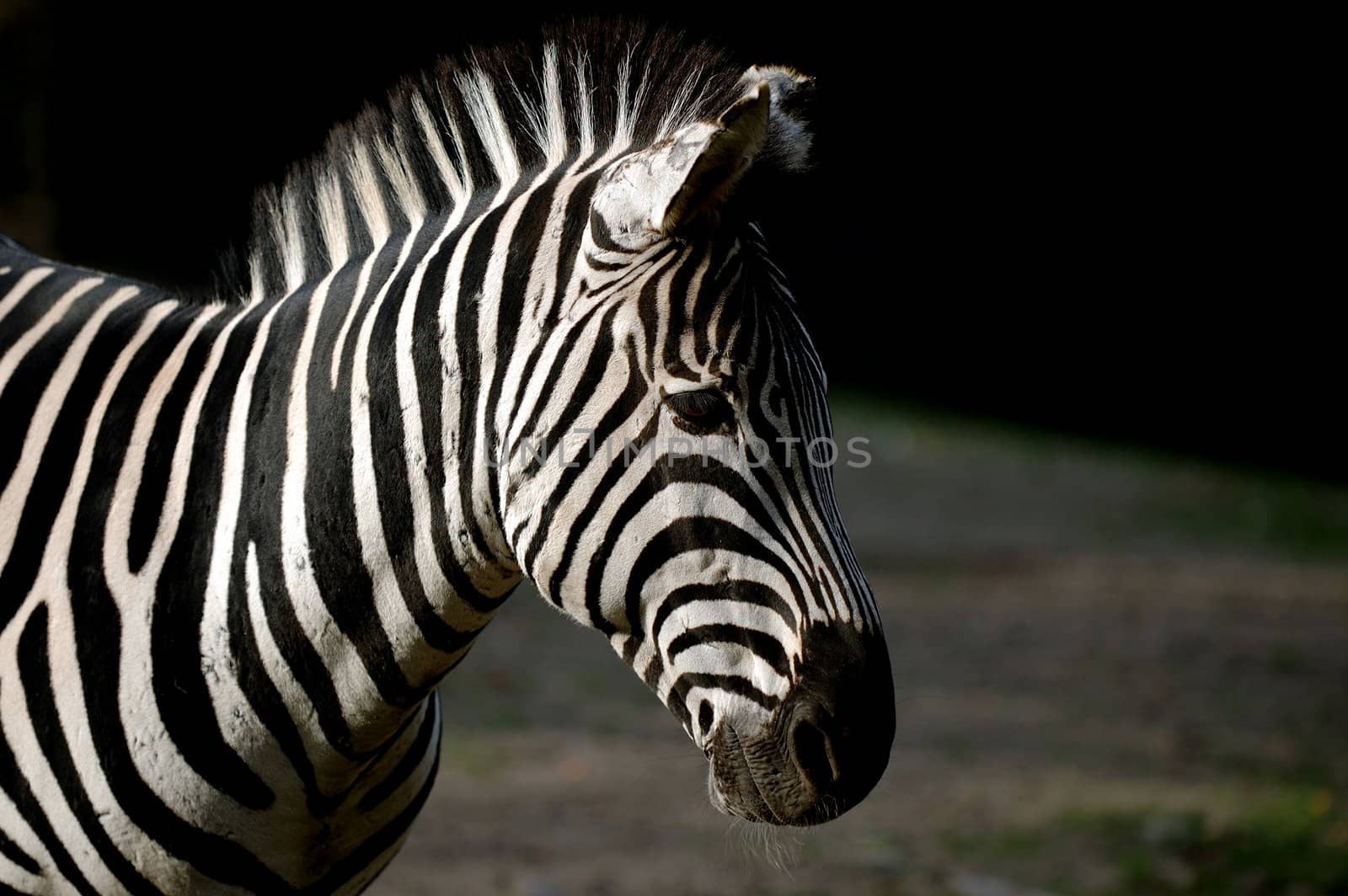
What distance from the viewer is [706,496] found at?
5.74 ft

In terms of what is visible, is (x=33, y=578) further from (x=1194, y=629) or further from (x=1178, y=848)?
(x=1194, y=629)

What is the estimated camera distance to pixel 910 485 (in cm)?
1189

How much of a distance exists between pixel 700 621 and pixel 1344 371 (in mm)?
14282

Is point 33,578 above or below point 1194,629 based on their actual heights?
above

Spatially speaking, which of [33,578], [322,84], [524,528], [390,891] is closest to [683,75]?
[524,528]

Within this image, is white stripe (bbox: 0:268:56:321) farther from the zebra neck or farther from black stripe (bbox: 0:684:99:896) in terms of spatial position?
black stripe (bbox: 0:684:99:896)

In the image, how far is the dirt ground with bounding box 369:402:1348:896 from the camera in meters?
4.81

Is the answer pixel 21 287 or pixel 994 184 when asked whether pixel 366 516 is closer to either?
pixel 21 287

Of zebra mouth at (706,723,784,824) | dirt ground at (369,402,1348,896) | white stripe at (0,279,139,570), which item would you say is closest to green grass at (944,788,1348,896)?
dirt ground at (369,402,1348,896)

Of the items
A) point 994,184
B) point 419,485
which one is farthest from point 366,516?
point 994,184

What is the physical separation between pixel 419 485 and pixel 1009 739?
508 centimetres

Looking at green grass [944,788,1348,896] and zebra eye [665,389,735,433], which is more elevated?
zebra eye [665,389,735,433]

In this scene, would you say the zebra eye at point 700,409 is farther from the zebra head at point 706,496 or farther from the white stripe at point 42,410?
the white stripe at point 42,410

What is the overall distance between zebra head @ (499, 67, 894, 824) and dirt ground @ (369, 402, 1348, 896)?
323mm
